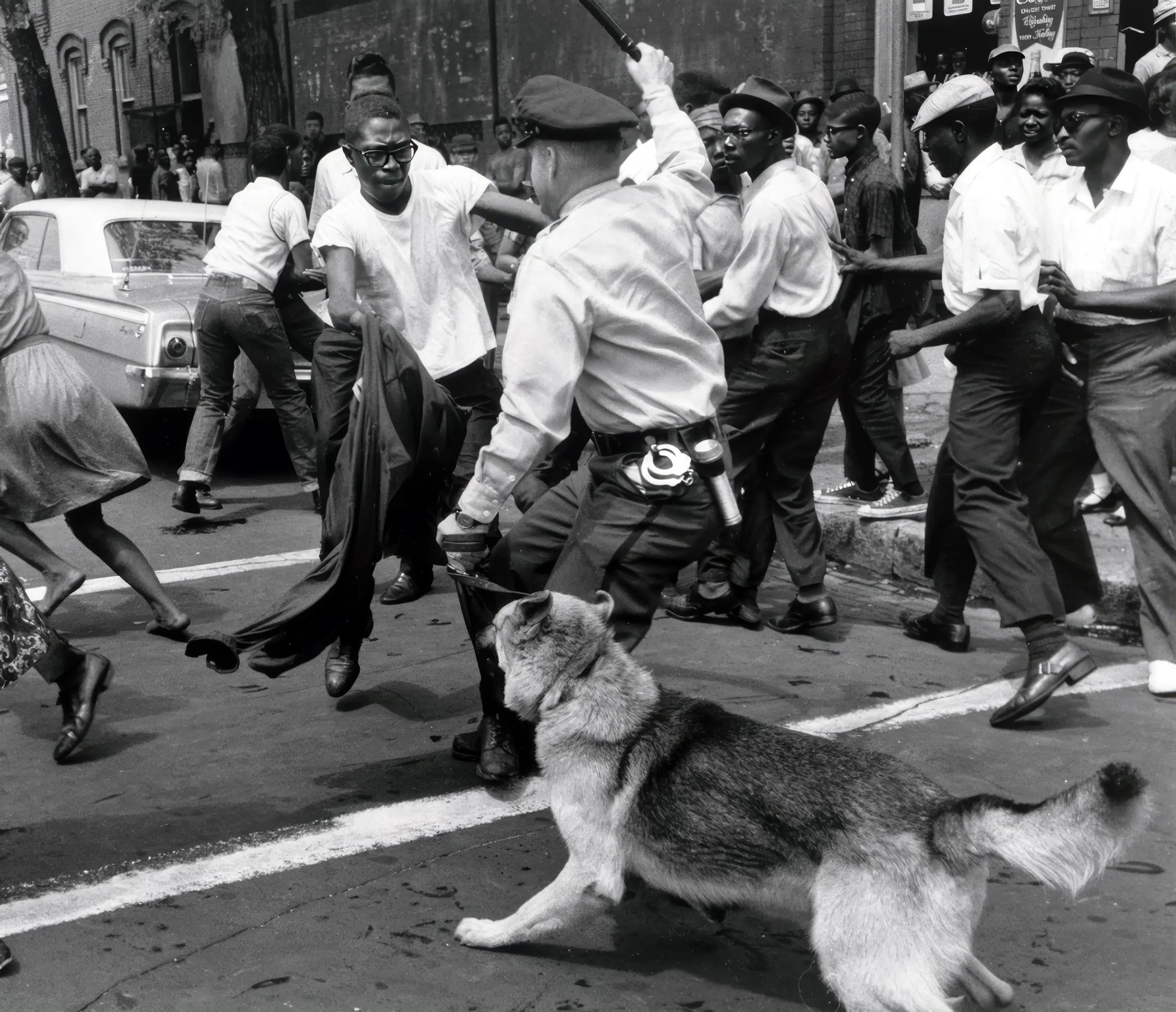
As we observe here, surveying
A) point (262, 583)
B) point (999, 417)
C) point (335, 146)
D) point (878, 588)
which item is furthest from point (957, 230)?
point (335, 146)

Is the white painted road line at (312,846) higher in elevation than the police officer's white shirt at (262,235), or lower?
lower

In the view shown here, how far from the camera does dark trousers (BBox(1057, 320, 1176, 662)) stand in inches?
211

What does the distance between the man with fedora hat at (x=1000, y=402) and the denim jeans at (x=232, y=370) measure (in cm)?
420

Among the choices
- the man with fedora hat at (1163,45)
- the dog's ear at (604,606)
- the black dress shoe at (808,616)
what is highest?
the man with fedora hat at (1163,45)

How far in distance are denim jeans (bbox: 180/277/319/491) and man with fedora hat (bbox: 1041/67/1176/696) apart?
466 cm

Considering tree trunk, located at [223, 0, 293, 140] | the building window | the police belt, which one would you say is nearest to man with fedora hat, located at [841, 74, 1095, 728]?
the police belt

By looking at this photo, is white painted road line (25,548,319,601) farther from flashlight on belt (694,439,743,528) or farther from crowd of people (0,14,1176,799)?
flashlight on belt (694,439,743,528)

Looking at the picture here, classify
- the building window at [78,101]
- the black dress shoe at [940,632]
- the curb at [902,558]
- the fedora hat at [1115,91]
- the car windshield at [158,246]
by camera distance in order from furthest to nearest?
1. the building window at [78,101]
2. the car windshield at [158,246]
3. the curb at [902,558]
4. the black dress shoe at [940,632]
5. the fedora hat at [1115,91]

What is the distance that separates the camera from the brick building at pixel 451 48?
15383mm

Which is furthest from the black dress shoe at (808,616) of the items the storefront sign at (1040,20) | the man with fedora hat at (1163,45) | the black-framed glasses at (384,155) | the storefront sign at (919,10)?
the storefront sign at (1040,20)

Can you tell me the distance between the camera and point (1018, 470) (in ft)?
18.6

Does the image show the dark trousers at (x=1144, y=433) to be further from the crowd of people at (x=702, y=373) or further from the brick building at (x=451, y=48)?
the brick building at (x=451, y=48)

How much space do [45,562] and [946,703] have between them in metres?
3.63

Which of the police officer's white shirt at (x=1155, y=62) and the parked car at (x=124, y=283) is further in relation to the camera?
the police officer's white shirt at (x=1155, y=62)
